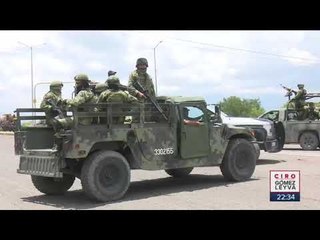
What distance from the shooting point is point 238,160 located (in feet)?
39.7

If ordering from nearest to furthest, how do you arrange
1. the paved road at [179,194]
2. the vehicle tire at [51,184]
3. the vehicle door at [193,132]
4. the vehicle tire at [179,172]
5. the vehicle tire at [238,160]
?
the paved road at [179,194] < the vehicle tire at [51,184] < the vehicle door at [193,132] < the vehicle tire at [238,160] < the vehicle tire at [179,172]

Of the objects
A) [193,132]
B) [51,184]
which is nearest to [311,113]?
[193,132]

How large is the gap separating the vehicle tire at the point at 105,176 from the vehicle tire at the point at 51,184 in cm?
133

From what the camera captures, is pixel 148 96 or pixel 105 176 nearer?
pixel 105 176

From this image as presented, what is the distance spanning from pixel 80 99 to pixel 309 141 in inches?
553

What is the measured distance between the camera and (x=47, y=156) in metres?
9.80

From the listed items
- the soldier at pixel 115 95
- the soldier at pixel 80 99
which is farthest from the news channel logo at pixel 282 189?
the soldier at pixel 80 99

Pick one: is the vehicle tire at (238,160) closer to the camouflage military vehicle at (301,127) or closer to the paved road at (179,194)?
the paved road at (179,194)

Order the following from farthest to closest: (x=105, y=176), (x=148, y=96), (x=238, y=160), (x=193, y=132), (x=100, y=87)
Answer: (x=238, y=160), (x=193, y=132), (x=148, y=96), (x=100, y=87), (x=105, y=176)

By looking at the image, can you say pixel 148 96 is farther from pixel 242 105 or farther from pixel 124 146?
pixel 242 105

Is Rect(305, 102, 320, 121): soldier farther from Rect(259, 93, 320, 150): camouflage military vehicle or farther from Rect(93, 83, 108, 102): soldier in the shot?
Rect(93, 83, 108, 102): soldier

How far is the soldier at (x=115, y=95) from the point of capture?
10.1m

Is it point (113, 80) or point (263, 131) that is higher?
point (113, 80)
